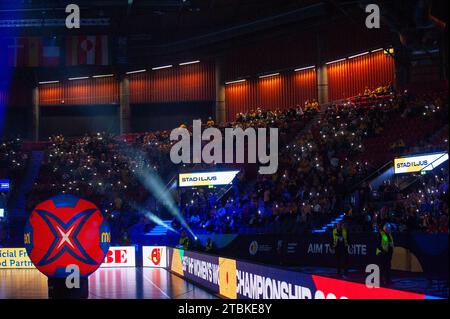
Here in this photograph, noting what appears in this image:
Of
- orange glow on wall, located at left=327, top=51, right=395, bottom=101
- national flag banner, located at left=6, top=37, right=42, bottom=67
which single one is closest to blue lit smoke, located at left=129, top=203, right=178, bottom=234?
national flag banner, located at left=6, top=37, right=42, bottom=67

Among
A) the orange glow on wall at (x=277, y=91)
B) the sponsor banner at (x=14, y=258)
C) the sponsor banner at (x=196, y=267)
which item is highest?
the orange glow on wall at (x=277, y=91)

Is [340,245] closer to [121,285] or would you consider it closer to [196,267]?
[196,267]

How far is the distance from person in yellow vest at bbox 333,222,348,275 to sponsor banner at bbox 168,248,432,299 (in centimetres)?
442

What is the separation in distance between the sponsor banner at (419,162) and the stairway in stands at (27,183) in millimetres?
18982

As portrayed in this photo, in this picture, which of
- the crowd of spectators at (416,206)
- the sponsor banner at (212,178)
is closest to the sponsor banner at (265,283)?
the crowd of spectators at (416,206)

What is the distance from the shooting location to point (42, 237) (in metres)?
11.6

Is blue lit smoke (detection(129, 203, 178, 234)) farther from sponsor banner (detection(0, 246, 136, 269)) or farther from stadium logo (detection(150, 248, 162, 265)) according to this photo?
stadium logo (detection(150, 248, 162, 265))

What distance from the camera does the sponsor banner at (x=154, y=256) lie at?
31.1 meters

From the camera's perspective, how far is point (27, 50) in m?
42.8

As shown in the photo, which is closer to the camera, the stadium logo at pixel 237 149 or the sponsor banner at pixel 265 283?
the sponsor banner at pixel 265 283

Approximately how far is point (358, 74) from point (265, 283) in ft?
96.5

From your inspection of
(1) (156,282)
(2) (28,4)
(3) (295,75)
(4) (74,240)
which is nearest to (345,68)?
(3) (295,75)

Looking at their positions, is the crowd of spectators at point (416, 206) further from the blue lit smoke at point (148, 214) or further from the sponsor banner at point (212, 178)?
the blue lit smoke at point (148, 214)

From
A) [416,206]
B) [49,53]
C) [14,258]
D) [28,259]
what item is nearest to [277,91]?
[49,53]
